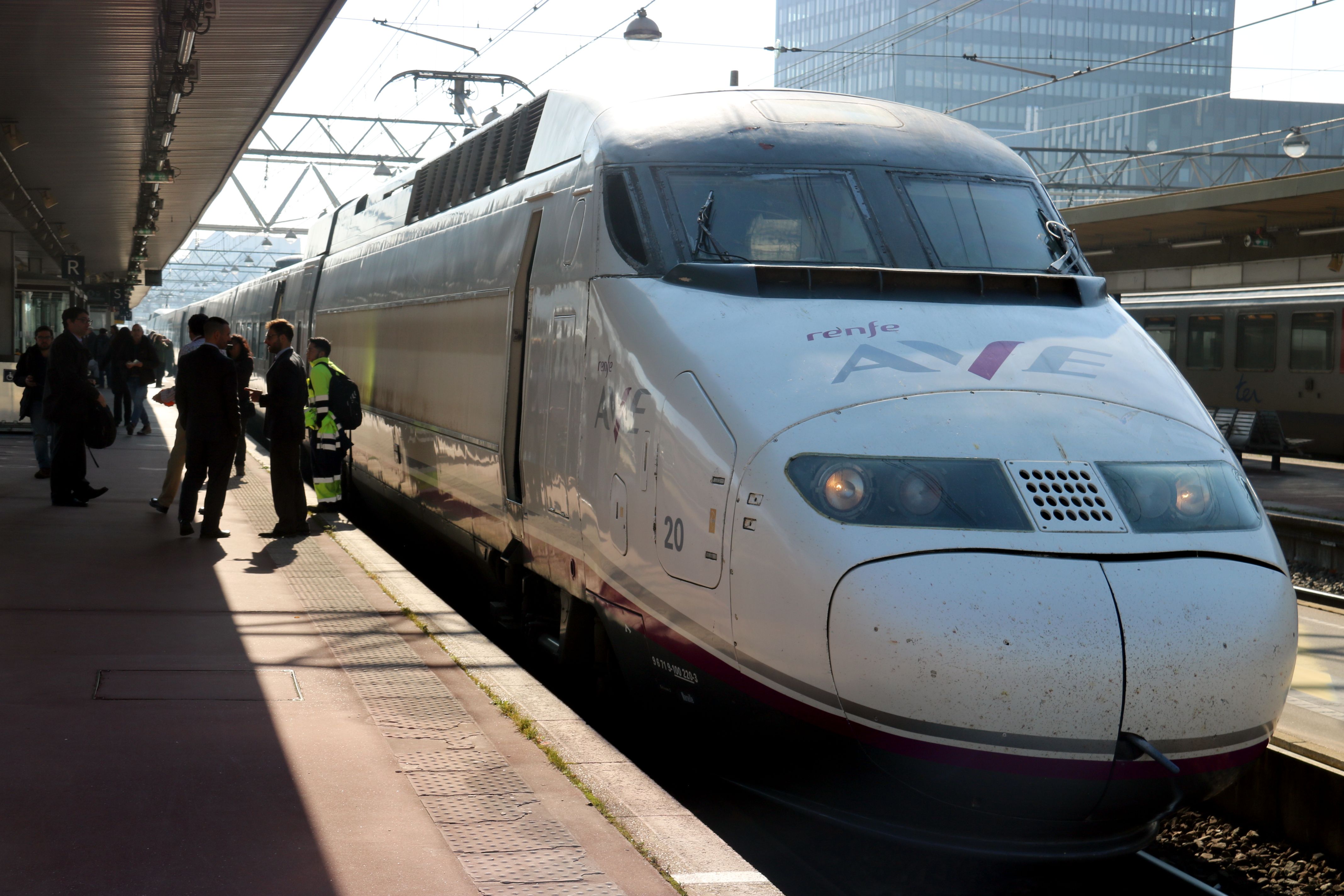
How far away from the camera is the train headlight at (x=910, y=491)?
4.04m

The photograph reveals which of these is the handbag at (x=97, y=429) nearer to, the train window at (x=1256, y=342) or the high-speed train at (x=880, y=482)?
the high-speed train at (x=880, y=482)

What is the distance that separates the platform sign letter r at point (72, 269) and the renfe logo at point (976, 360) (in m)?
27.6

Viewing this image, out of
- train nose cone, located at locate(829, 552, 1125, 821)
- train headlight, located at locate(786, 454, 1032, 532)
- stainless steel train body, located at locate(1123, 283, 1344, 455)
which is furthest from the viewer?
stainless steel train body, located at locate(1123, 283, 1344, 455)

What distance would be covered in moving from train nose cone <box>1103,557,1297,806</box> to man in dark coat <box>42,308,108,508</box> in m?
10.0

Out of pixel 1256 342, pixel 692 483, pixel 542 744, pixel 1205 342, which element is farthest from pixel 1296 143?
pixel 542 744

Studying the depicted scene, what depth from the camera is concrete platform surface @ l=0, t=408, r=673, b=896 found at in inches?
143

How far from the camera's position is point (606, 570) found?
17.2 ft

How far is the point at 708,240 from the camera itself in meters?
5.43

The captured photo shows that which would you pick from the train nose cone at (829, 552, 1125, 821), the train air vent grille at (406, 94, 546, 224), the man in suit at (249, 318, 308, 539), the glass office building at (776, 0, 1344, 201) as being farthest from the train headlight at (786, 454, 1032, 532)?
the glass office building at (776, 0, 1344, 201)

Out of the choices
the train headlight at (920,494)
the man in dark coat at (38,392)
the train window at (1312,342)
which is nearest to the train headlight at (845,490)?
the train headlight at (920,494)

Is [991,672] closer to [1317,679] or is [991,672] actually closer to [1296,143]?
[1317,679]

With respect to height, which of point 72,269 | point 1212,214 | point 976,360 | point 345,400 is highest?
point 1212,214

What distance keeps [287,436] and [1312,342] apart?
1848 cm

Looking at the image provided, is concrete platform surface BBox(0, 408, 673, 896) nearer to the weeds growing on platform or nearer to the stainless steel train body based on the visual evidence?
the weeds growing on platform
